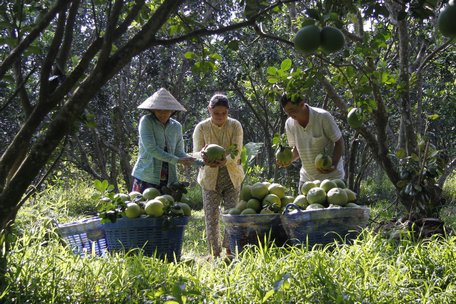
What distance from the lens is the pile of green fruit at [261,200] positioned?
4.08m

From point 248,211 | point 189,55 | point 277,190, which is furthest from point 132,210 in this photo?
point 189,55

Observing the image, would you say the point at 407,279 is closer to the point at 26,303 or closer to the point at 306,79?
the point at 306,79

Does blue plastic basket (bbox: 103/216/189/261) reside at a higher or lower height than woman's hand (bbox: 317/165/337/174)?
lower

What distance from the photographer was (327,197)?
13.0 ft

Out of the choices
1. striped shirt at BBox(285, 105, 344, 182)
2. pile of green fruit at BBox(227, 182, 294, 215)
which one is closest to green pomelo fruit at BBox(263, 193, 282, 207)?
pile of green fruit at BBox(227, 182, 294, 215)

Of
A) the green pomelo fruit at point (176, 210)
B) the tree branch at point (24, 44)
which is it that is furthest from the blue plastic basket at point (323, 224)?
the tree branch at point (24, 44)

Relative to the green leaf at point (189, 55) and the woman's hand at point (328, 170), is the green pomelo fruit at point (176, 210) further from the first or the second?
the green leaf at point (189, 55)

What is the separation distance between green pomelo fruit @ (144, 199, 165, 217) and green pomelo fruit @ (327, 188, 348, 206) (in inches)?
45.8

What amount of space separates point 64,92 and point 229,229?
206 centimetres

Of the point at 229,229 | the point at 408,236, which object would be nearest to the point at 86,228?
the point at 229,229

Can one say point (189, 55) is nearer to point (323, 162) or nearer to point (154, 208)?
point (154, 208)

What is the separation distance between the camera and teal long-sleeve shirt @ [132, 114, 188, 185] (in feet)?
15.9

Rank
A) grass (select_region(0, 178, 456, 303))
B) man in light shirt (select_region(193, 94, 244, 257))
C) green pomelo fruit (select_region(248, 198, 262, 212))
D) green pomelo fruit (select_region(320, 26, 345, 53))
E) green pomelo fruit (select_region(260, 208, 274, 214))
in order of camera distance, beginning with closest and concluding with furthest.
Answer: green pomelo fruit (select_region(320, 26, 345, 53)) → grass (select_region(0, 178, 456, 303)) → green pomelo fruit (select_region(260, 208, 274, 214)) → green pomelo fruit (select_region(248, 198, 262, 212)) → man in light shirt (select_region(193, 94, 244, 257))

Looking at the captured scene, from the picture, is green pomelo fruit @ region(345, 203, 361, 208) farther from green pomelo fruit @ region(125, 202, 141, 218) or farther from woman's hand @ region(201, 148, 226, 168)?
green pomelo fruit @ region(125, 202, 141, 218)
